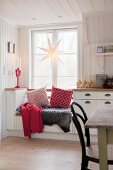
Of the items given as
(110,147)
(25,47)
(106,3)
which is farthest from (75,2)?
Result: (110,147)

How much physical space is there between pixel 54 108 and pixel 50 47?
1.44 m

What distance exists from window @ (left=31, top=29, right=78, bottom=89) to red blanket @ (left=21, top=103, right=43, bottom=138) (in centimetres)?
108

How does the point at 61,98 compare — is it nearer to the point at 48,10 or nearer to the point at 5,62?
the point at 5,62

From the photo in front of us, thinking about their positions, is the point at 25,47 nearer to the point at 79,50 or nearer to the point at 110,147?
the point at 79,50

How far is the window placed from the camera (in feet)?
17.0

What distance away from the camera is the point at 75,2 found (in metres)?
3.70

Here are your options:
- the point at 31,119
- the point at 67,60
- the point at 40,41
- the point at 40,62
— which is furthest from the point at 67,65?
the point at 31,119

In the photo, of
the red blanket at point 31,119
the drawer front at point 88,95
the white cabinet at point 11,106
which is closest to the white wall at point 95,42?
the drawer front at point 88,95

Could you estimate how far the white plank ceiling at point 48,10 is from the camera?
3.69 m

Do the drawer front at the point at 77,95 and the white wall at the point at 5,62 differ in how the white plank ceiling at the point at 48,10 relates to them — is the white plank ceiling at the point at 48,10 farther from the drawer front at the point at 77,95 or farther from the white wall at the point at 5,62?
the drawer front at the point at 77,95

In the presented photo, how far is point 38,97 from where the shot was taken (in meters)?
4.73

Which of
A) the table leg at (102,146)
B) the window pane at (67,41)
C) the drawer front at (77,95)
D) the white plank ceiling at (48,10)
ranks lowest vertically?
the table leg at (102,146)

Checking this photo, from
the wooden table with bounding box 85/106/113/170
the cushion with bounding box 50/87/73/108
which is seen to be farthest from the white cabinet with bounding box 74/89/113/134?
the wooden table with bounding box 85/106/113/170

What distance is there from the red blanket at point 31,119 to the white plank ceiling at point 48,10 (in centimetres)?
166
